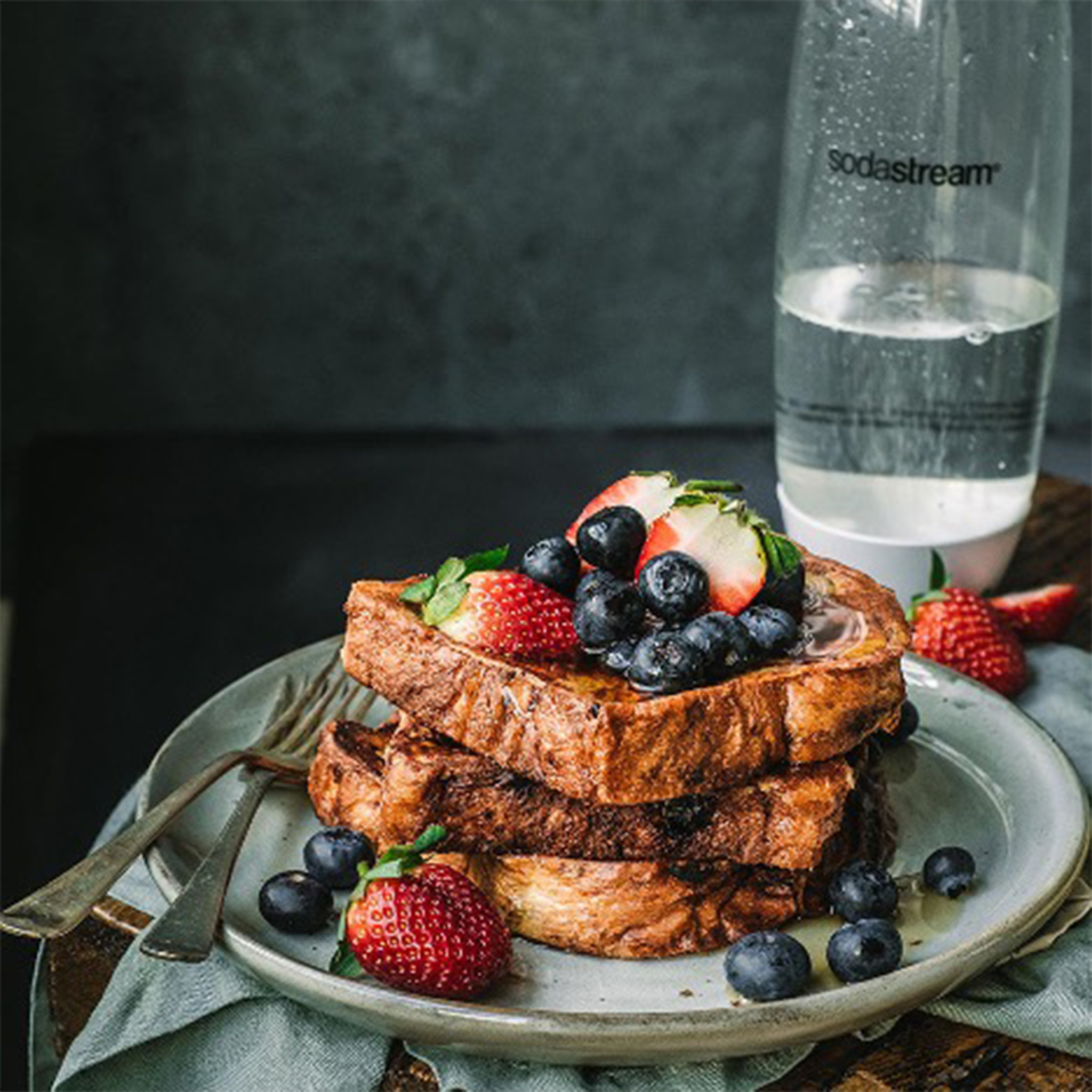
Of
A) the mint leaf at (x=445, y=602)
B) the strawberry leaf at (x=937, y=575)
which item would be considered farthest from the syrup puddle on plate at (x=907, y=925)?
the strawberry leaf at (x=937, y=575)

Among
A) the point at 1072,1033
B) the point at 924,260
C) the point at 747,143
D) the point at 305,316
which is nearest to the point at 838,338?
the point at 924,260

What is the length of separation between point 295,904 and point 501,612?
24cm

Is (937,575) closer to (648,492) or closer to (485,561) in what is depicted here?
(648,492)

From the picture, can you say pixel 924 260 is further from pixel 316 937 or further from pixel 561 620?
pixel 316 937

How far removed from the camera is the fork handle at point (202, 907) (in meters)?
1.19

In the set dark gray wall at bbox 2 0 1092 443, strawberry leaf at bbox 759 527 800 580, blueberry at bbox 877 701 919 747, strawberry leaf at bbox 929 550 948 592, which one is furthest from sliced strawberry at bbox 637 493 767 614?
dark gray wall at bbox 2 0 1092 443

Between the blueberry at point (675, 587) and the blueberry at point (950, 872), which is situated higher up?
the blueberry at point (675, 587)

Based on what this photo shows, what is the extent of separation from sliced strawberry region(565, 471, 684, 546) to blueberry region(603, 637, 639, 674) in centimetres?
11

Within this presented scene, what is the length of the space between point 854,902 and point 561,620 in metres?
0.27

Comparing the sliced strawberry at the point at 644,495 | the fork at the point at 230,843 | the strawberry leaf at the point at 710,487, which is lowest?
the fork at the point at 230,843

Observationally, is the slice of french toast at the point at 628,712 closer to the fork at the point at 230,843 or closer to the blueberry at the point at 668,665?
the blueberry at the point at 668,665

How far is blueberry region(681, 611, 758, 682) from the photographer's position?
51.2 inches

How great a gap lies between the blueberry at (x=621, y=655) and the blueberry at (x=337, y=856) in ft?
0.70

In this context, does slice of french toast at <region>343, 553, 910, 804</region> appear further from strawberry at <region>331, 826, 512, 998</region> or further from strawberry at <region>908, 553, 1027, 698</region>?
strawberry at <region>908, 553, 1027, 698</region>
